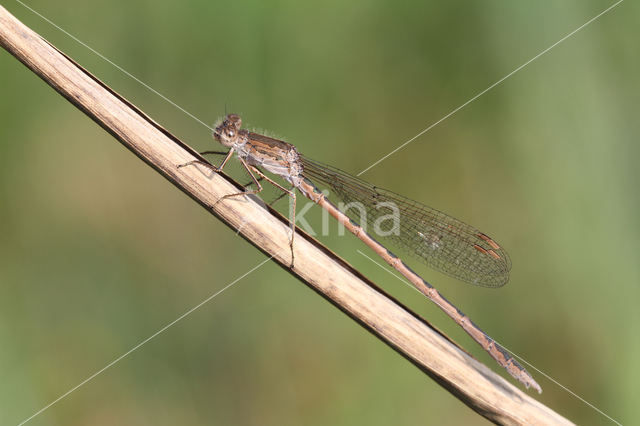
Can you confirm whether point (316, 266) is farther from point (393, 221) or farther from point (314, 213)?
point (393, 221)

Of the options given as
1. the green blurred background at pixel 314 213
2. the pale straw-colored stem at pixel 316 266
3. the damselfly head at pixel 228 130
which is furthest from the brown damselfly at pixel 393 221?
the pale straw-colored stem at pixel 316 266

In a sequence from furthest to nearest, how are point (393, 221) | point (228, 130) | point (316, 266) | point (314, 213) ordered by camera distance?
point (393, 221) < point (314, 213) < point (228, 130) < point (316, 266)

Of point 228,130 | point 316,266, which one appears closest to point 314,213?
point 228,130

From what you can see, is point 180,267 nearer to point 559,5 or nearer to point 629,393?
point 629,393

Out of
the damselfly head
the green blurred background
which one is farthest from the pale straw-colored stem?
the green blurred background

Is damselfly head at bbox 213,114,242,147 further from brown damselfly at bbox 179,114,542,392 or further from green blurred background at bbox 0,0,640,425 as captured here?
green blurred background at bbox 0,0,640,425

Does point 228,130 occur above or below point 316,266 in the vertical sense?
above
